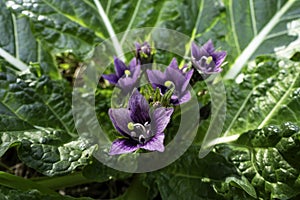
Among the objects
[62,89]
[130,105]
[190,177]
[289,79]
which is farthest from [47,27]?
[289,79]

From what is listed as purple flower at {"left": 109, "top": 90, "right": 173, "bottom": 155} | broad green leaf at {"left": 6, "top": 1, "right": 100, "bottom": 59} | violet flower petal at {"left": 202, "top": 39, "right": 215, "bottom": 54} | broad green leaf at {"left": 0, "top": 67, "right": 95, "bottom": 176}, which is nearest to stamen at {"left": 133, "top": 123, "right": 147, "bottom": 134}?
purple flower at {"left": 109, "top": 90, "right": 173, "bottom": 155}

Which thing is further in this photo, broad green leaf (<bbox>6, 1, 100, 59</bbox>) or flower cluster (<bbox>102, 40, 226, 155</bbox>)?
broad green leaf (<bbox>6, 1, 100, 59</bbox>)

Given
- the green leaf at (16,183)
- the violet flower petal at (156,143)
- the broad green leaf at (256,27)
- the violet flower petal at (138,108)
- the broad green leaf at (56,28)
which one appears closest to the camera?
the violet flower petal at (156,143)

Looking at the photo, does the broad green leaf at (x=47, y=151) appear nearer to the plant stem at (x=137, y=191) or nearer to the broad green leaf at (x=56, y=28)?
the plant stem at (x=137, y=191)

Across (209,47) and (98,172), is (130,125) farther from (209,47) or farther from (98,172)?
(209,47)

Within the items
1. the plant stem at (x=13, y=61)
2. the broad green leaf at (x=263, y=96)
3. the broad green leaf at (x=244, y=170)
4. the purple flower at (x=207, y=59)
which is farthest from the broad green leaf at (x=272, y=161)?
the plant stem at (x=13, y=61)

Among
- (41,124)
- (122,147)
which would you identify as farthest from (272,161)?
(41,124)

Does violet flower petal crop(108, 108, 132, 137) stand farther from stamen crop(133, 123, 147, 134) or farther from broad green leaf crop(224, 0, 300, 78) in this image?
broad green leaf crop(224, 0, 300, 78)
